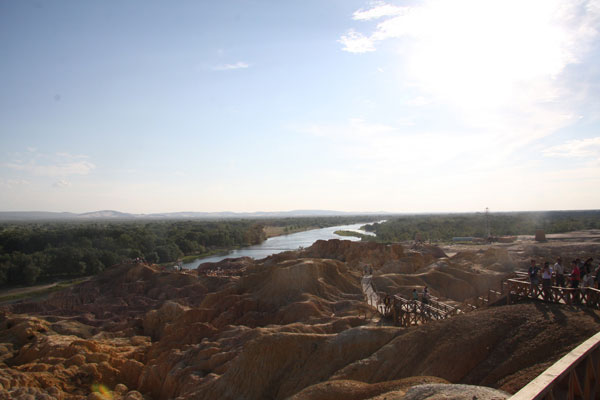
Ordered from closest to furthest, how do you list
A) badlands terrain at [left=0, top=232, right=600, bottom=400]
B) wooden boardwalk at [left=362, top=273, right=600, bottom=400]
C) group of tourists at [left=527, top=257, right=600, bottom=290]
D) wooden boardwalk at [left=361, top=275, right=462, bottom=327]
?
1. wooden boardwalk at [left=362, top=273, right=600, bottom=400]
2. badlands terrain at [left=0, top=232, right=600, bottom=400]
3. group of tourists at [left=527, top=257, right=600, bottom=290]
4. wooden boardwalk at [left=361, top=275, right=462, bottom=327]

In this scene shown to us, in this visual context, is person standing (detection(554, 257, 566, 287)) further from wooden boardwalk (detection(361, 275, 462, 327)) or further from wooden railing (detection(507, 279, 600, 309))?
wooden boardwalk (detection(361, 275, 462, 327))

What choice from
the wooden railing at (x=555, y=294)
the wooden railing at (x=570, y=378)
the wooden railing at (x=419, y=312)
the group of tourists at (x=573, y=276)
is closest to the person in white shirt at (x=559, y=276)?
the group of tourists at (x=573, y=276)

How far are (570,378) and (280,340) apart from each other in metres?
12.8

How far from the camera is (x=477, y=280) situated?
3909cm

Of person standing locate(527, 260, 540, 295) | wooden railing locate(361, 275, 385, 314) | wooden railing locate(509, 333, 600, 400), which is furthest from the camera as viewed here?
wooden railing locate(361, 275, 385, 314)

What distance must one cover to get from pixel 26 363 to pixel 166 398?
1181 cm

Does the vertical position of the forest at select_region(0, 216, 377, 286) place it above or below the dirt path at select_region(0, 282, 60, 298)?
above

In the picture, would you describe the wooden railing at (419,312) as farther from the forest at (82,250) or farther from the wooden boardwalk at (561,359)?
the forest at (82,250)

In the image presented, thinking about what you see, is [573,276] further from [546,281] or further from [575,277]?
[546,281]

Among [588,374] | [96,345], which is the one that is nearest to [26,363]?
[96,345]

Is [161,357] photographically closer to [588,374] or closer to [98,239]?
[588,374]

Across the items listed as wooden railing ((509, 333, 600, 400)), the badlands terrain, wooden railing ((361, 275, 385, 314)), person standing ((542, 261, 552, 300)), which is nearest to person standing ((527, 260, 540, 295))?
person standing ((542, 261, 552, 300))

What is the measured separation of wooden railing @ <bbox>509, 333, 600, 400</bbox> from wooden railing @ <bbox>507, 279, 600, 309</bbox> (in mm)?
5307

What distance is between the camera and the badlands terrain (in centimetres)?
1142
